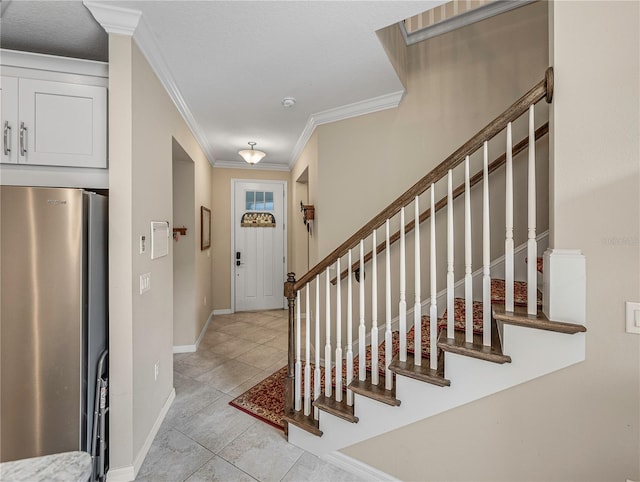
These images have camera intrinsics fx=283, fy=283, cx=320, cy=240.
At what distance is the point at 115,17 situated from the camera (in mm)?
1587

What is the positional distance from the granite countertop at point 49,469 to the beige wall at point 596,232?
1.61 metres

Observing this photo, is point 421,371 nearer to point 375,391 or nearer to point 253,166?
point 375,391

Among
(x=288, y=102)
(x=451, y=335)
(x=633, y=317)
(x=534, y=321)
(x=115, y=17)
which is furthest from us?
(x=288, y=102)

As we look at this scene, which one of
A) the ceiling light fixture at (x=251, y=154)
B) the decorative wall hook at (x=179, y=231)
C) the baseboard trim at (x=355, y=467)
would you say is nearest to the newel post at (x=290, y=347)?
the baseboard trim at (x=355, y=467)

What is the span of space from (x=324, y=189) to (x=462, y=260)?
1.49 meters

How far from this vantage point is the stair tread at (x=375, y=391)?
155 cm

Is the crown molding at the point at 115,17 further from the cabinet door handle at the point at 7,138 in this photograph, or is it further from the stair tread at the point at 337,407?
the stair tread at the point at 337,407

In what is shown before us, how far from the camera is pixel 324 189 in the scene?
301 cm

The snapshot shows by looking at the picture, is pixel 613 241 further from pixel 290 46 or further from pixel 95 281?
pixel 95 281

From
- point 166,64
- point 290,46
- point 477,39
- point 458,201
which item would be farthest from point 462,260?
point 166,64

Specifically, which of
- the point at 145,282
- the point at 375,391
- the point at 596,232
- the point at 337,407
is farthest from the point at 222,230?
the point at 596,232

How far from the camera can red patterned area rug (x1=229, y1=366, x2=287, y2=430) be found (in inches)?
87.9

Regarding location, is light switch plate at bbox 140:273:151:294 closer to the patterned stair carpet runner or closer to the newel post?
the newel post

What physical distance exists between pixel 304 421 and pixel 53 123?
7.78 feet
